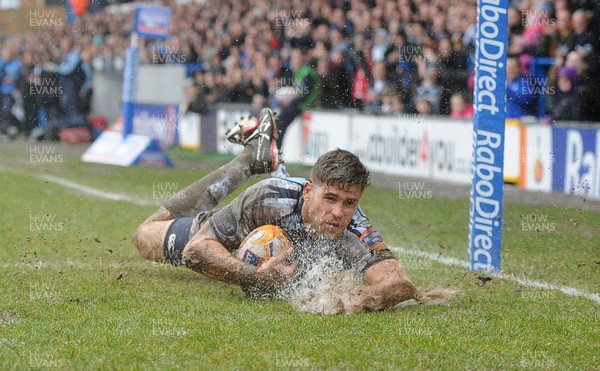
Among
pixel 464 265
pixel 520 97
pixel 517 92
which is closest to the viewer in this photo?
pixel 464 265

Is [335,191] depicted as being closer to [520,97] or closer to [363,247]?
[363,247]

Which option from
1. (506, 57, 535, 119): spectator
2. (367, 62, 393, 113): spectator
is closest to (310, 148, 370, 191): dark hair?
(506, 57, 535, 119): spectator

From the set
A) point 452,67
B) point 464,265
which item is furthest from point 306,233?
point 452,67

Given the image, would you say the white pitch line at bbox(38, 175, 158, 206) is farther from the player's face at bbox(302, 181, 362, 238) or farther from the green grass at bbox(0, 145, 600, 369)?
the player's face at bbox(302, 181, 362, 238)

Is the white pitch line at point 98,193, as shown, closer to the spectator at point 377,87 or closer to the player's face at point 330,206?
the spectator at point 377,87

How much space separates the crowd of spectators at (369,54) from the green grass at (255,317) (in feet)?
15.6

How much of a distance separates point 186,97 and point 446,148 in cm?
990

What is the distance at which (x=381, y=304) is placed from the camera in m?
6.94

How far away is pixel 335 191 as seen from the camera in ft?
22.4

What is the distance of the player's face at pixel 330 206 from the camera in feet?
22.4

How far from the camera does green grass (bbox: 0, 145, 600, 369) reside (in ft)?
17.9

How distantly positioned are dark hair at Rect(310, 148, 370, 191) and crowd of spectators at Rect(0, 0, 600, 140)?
9.04 m

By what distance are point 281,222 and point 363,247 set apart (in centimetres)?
63

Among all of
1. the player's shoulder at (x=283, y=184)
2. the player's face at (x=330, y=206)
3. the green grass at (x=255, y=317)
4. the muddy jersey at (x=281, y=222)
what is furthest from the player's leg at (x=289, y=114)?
the player's face at (x=330, y=206)
